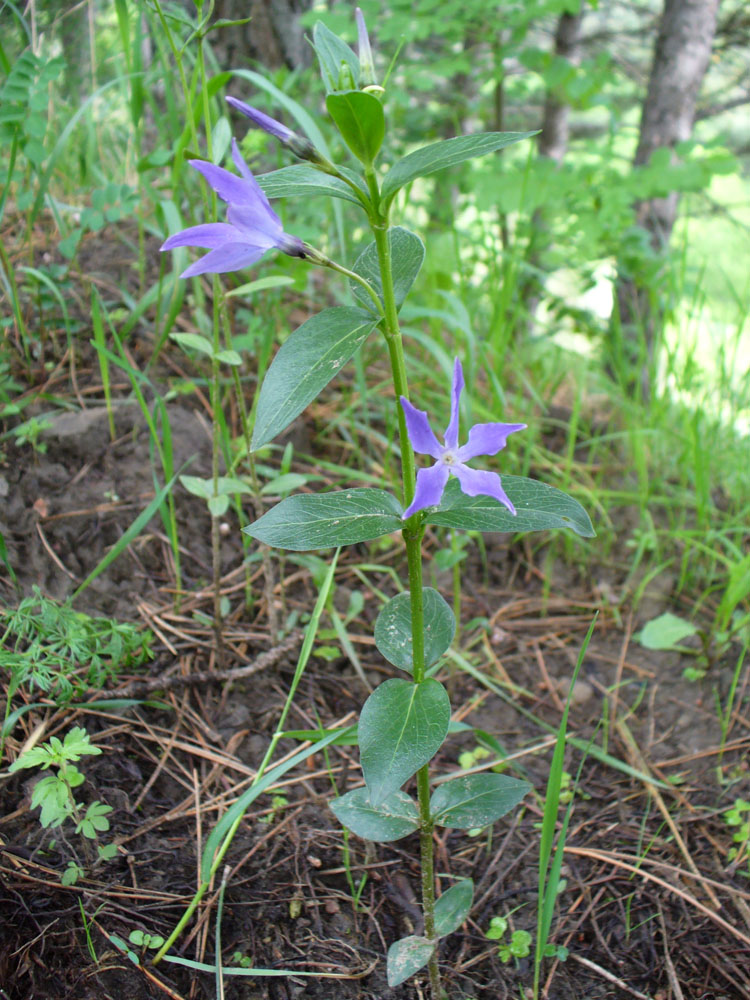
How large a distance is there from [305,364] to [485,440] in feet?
0.88

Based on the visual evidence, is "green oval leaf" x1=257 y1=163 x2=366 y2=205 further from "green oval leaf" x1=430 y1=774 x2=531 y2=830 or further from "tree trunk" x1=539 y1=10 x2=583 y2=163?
"tree trunk" x1=539 y1=10 x2=583 y2=163

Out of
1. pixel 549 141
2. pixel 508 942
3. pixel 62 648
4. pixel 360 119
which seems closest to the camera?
pixel 360 119

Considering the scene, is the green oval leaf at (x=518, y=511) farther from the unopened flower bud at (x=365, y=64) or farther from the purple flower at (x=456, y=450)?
the unopened flower bud at (x=365, y=64)

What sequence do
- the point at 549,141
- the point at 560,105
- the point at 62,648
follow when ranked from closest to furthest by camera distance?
1. the point at 62,648
2. the point at 560,105
3. the point at 549,141

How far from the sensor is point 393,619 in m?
1.23

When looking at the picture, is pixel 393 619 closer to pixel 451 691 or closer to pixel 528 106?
pixel 451 691

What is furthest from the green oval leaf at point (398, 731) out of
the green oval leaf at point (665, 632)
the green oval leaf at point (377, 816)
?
the green oval leaf at point (665, 632)

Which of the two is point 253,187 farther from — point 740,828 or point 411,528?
point 740,828

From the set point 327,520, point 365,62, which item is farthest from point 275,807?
point 365,62

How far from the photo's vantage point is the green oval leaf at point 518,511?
983 mm

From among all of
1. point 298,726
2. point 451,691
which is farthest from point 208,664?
point 451,691

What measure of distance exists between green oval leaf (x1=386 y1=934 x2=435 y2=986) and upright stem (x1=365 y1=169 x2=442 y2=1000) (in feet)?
0.07

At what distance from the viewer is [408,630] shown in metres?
1.23

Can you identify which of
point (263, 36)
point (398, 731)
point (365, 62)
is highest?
point (263, 36)
